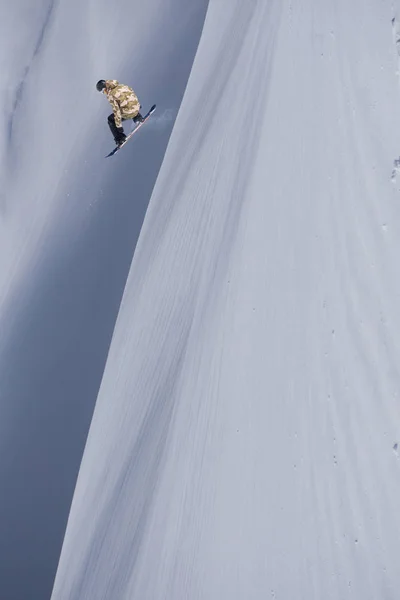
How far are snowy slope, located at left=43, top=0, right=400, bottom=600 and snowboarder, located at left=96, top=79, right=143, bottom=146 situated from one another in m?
0.85

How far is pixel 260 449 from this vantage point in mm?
2982

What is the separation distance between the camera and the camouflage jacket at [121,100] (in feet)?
16.8

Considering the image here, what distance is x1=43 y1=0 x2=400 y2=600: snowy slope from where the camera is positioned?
2.67m

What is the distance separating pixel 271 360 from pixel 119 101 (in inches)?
120

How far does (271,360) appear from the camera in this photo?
3150mm

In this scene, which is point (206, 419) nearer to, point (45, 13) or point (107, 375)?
point (107, 375)

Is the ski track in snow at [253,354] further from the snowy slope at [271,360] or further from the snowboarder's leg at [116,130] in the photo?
the snowboarder's leg at [116,130]

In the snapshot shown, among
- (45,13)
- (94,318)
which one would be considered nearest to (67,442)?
(94,318)

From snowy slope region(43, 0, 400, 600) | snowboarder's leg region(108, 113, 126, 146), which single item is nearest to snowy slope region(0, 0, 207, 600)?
snowboarder's leg region(108, 113, 126, 146)

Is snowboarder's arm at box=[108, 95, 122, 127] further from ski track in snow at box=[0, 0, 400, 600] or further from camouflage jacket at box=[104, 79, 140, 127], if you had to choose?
ski track in snow at box=[0, 0, 400, 600]

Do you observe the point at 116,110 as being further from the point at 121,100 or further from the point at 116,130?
the point at 116,130

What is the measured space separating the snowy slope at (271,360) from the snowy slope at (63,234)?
56.4 inches

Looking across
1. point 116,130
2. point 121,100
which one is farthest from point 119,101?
point 116,130

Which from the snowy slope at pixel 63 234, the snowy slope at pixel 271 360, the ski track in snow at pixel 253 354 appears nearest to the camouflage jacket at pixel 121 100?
the ski track in snow at pixel 253 354
